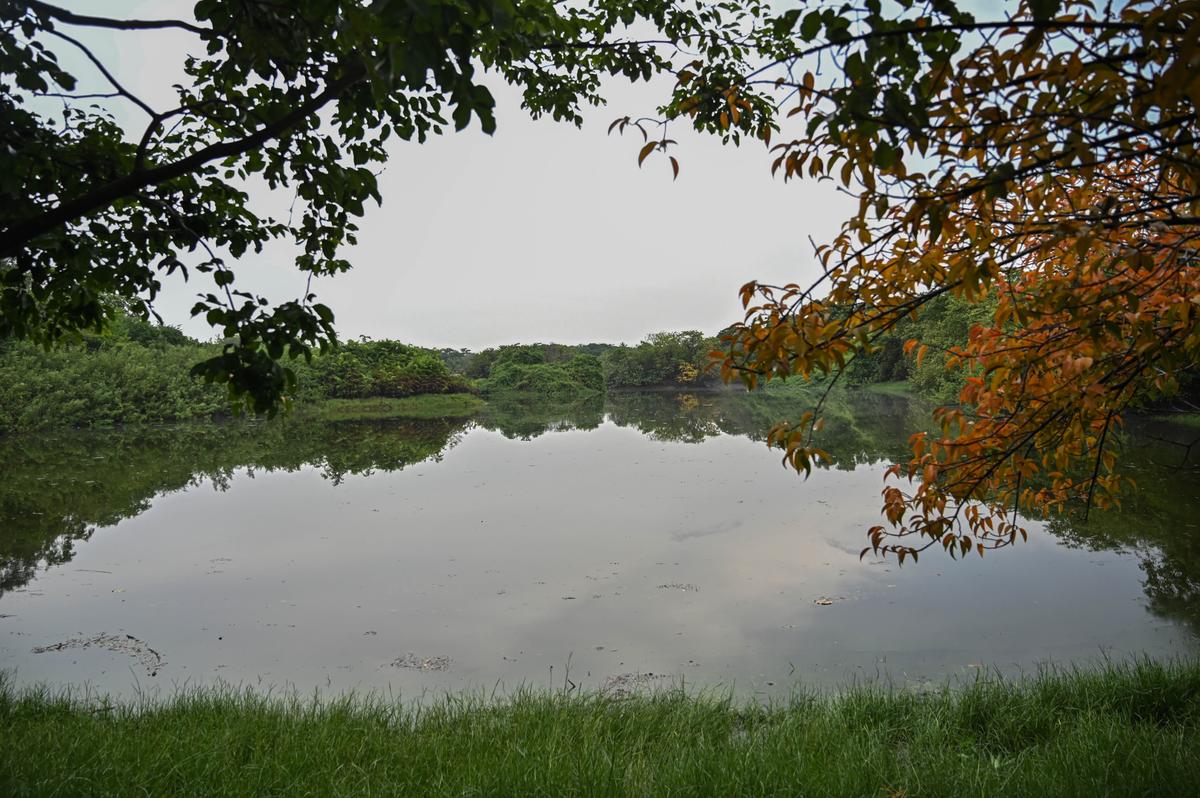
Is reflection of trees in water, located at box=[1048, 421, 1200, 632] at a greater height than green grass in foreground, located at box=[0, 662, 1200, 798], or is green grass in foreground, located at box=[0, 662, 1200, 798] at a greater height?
reflection of trees in water, located at box=[1048, 421, 1200, 632]

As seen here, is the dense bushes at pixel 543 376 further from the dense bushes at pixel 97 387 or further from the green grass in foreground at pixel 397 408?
the dense bushes at pixel 97 387

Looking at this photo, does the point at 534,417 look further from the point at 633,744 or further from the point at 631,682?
the point at 633,744

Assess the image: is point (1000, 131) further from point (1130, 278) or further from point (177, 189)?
point (177, 189)

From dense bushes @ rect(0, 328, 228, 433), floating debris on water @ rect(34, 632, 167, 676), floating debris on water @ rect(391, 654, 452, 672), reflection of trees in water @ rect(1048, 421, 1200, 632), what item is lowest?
floating debris on water @ rect(34, 632, 167, 676)

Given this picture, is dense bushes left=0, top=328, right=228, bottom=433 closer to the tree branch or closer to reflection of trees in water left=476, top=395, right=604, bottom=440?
reflection of trees in water left=476, top=395, right=604, bottom=440

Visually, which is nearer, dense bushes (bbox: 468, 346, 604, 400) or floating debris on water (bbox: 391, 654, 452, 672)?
floating debris on water (bbox: 391, 654, 452, 672)

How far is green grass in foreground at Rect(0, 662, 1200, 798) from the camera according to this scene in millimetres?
2400

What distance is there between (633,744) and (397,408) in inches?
1082

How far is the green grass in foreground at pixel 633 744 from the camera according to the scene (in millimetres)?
2400

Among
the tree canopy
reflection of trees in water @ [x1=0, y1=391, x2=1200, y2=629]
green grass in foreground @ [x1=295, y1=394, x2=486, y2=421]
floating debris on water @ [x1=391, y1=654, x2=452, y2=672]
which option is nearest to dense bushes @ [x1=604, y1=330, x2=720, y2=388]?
green grass in foreground @ [x1=295, y1=394, x2=486, y2=421]

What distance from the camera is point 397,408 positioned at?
29.0 meters

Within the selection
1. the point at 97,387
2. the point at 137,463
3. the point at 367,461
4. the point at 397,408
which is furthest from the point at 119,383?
the point at 367,461

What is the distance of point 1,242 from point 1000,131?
309 centimetres

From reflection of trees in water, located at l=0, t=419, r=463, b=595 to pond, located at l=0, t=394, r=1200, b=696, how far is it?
0.35ft
